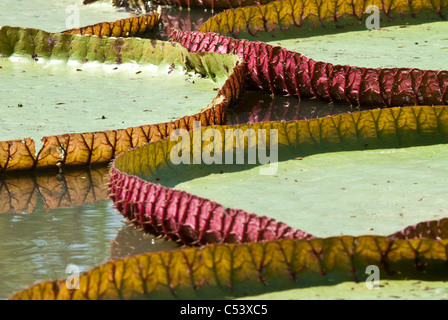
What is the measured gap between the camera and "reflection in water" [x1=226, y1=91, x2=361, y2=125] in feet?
10.8

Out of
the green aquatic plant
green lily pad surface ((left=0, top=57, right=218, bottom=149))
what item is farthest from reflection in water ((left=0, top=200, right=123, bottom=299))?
green lily pad surface ((left=0, top=57, right=218, bottom=149))

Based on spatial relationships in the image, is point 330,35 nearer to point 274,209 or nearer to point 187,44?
point 187,44

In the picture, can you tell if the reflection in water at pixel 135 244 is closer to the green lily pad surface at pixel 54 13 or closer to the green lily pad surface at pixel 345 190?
the green lily pad surface at pixel 345 190

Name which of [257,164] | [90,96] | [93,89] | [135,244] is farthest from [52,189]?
[93,89]

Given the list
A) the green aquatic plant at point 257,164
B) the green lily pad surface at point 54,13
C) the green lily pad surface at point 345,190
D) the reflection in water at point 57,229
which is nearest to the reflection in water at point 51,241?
the reflection in water at point 57,229

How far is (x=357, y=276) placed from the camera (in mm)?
1721

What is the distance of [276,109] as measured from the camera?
340 cm

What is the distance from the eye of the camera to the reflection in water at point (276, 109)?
329 cm

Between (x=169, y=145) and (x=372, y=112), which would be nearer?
(x=169, y=145)

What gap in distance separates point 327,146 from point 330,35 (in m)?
1.63

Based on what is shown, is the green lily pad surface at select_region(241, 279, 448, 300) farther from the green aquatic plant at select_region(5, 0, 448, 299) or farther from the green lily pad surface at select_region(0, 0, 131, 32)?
the green lily pad surface at select_region(0, 0, 131, 32)

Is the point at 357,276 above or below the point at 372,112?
below

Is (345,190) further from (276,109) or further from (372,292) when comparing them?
(276,109)

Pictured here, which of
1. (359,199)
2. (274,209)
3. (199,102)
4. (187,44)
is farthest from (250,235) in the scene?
(187,44)
